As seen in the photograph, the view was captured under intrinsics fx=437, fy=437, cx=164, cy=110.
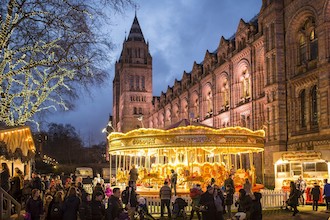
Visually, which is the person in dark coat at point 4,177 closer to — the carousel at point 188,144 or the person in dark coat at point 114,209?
the person in dark coat at point 114,209

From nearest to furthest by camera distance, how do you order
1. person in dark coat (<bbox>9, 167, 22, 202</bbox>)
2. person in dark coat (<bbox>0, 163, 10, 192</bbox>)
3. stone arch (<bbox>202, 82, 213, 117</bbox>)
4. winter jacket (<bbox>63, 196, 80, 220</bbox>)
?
winter jacket (<bbox>63, 196, 80, 220</bbox>) < person in dark coat (<bbox>0, 163, 10, 192</bbox>) < person in dark coat (<bbox>9, 167, 22, 202</bbox>) < stone arch (<bbox>202, 82, 213, 117</bbox>)

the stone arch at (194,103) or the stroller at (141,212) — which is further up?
the stone arch at (194,103)

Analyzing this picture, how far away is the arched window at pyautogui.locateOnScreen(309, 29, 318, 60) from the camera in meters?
31.0

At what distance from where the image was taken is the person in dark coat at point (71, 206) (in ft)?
32.1

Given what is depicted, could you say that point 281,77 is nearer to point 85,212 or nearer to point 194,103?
point 85,212

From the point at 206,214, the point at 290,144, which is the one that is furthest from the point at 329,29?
the point at 206,214

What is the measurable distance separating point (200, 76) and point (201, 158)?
29.7m

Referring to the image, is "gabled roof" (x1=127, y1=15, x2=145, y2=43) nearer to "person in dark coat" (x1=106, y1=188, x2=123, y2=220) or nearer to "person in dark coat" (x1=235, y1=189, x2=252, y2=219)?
"person in dark coat" (x1=235, y1=189, x2=252, y2=219)

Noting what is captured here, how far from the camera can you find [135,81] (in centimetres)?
9256

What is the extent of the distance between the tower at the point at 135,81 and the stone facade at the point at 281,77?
42.5 meters

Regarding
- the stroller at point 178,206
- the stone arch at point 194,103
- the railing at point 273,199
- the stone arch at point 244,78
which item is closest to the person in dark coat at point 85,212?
the stroller at point 178,206

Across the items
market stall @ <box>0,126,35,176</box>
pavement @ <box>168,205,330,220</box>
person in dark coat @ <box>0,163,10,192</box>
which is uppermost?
market stall @ <box>0,126,35,176</box>

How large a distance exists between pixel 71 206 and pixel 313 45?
2595 centimetres

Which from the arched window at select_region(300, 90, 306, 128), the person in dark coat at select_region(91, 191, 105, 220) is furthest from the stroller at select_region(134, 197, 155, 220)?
the arched window at select_region(300, 90, 306, 128)
